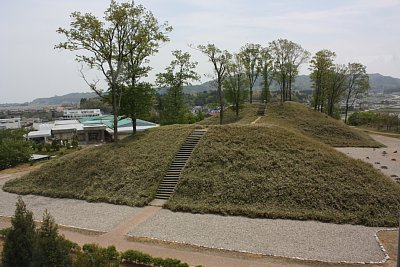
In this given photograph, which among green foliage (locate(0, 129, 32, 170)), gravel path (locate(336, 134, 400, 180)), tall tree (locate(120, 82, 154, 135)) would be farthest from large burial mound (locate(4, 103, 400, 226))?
green foliage (locate(0, 129, 32, 170))

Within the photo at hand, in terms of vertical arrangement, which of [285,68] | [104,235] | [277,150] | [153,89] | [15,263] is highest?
[285,68]

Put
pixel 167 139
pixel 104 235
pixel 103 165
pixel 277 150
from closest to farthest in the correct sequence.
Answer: pixel 104 235
pixel 277 150
pixel 103 165
pixel 167 139

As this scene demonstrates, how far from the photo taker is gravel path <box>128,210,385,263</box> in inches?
484

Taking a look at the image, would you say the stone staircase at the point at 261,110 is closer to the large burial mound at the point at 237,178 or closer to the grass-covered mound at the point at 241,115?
the grass-covered mound at the point at 241,115

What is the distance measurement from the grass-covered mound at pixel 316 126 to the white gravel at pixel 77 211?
73.8 feet

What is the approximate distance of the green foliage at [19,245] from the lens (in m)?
9.40

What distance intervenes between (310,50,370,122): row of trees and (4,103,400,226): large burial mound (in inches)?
1076

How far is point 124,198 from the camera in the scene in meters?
18.9

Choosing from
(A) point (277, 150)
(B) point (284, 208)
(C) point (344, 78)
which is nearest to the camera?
(B) point (284, 208)

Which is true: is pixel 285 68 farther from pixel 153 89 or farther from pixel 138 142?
pixel 138 142

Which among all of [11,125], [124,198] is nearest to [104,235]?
[124,198]

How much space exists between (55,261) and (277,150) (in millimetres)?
15059

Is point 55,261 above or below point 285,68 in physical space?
below

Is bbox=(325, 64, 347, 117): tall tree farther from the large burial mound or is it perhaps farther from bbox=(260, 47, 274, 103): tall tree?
the large burial mound
